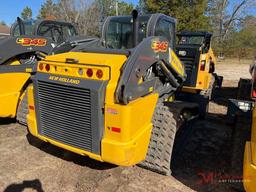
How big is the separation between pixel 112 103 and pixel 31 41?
3223 millimetres

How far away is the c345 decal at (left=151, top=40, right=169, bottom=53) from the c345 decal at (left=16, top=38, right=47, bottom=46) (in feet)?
9.61

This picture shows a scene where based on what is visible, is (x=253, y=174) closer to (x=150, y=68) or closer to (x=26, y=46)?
(x=150, y=68)

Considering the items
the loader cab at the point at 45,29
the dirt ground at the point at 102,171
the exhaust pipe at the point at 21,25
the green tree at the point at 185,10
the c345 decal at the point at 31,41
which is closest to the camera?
the dirt ground at the point at 102,171

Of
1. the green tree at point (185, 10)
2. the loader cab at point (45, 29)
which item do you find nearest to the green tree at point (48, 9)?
the green tree at point (185, 10)

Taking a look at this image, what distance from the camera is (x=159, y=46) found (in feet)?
12.7

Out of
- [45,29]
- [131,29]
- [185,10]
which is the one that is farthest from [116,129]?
[185,10]

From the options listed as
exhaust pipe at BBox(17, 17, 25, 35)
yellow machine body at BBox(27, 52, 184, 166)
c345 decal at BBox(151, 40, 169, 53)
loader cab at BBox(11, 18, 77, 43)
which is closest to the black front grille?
yellow machine body at BBox(27, 52, 184, 166)

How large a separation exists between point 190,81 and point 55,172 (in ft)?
13.7

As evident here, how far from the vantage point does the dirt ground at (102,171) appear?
12.0 feet

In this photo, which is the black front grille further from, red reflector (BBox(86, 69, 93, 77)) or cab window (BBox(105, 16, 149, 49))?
cab window (BBox(105, 16, 149, 49))

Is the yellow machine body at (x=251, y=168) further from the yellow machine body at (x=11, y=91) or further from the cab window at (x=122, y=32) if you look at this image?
the yellow machine body at (x=11, y=91)

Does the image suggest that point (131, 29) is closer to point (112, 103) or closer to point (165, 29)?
point (165, 29)

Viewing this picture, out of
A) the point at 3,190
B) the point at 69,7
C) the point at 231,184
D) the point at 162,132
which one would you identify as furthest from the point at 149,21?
the point at 69,7

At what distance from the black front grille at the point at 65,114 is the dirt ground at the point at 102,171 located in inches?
23.0
